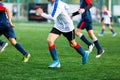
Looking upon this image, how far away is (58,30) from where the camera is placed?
1084cm

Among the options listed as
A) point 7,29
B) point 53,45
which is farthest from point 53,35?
point 7,29

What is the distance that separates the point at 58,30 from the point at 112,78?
2316 millimetres

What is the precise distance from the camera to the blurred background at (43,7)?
47562mm

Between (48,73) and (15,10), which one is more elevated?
(48,73)

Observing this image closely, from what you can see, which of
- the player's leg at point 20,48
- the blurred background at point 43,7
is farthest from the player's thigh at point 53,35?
the blurred background at point 43,7

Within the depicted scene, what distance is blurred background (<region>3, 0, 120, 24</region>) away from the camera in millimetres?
47562

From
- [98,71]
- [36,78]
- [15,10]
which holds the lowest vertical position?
[15,10]

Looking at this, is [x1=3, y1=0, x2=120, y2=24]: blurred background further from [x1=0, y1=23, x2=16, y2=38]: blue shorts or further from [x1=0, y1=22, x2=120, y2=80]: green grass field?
[x1=0, y1=23, x2=16, y2=38]: blue shorts

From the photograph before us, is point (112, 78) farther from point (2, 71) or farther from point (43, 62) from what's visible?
point (43, 62)

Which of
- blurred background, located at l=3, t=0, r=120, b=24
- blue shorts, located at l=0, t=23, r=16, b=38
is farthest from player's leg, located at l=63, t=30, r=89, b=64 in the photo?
blurred background, located at l=3, t=0, r=120, b=24

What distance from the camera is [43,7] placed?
158ft

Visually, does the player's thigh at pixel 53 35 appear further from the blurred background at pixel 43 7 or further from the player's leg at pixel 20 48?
the blurred background at pixel 43 7

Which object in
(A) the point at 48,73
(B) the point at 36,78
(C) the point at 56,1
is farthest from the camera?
(C) the point at 56,1

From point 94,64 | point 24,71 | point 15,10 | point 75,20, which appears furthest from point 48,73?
point 15,10
